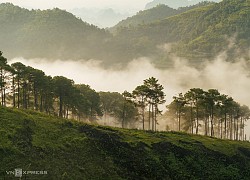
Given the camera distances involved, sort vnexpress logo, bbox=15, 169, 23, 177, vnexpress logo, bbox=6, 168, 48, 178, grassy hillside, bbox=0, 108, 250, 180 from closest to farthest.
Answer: vnexpress logo, bbox=6, 168, 48, 178 → vnexpress logo, bbox=15, 169, 23, 177 → grassy hillside, bbox=0, 108, 250, 180

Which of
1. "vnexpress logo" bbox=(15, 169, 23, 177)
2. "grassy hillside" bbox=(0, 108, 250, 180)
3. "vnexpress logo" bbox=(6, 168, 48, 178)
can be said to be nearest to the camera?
"vnexpress logo" bbox=(6, 168, 48, 178)

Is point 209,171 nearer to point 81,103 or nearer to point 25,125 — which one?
point 25,125

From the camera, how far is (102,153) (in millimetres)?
54000

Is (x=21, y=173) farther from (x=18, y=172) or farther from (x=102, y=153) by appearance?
(x=102, y=153)

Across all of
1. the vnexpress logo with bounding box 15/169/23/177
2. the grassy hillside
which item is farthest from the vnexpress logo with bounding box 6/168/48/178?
the grassy hillside

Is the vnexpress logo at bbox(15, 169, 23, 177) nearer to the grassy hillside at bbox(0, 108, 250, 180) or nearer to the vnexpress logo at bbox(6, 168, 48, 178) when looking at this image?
the vnexpress logo at bbox(6, 168, 48, 178)

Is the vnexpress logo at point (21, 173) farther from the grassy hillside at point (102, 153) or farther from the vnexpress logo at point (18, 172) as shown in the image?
the grassy hillside at point (102, 153)

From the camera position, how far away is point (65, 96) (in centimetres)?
9819

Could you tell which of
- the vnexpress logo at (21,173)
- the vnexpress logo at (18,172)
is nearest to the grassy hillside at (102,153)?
the vnexpress logo at (21,173)

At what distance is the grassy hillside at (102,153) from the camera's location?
46.1 metres

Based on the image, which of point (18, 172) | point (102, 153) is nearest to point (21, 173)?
point (18, 172)

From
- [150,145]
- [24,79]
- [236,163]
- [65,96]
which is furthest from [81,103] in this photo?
[236,163]

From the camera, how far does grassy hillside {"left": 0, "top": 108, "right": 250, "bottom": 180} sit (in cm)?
4612

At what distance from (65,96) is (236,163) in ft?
168
